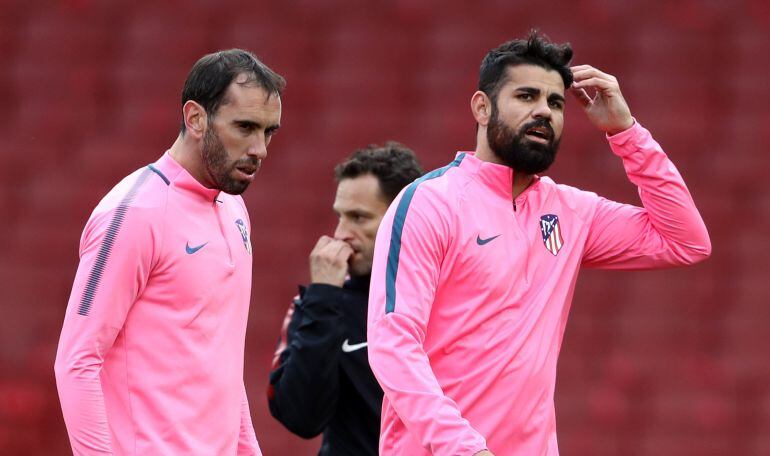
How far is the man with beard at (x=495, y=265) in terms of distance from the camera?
230cm

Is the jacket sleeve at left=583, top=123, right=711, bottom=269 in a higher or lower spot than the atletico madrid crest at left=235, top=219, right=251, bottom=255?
higher

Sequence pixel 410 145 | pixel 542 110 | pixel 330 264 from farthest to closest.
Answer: pixel 410 145
pixel 330 264
pixel 542 110

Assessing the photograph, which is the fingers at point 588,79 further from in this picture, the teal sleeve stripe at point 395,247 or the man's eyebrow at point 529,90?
the teal sleeve stripe at point 395,247

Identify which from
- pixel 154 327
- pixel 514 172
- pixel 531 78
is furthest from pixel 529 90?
pixel 154 327

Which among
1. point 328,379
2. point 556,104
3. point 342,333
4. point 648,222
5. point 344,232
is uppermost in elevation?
point 556,104

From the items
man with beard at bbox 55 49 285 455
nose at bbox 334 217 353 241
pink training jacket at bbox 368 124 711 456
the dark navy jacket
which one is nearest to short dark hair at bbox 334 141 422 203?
nose at bbox 334 217 353 241

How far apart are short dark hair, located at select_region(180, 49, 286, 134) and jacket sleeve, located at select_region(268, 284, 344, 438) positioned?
62 cm

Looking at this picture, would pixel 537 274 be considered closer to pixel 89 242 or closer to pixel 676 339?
Result: pixel 89 242

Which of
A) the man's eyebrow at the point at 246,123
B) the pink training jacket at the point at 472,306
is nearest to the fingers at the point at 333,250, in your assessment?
the pink training jacket at the point at 472,306

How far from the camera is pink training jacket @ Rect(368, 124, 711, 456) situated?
2.28 metres

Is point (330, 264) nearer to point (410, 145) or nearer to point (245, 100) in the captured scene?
point (245, 100)

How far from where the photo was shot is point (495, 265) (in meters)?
2.40

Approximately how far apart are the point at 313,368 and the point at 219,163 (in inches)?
25.7

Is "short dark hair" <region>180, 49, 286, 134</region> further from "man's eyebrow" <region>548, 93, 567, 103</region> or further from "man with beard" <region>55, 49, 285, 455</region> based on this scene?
"man's eyebrow" <region>548, 93, 567, 103</region>
